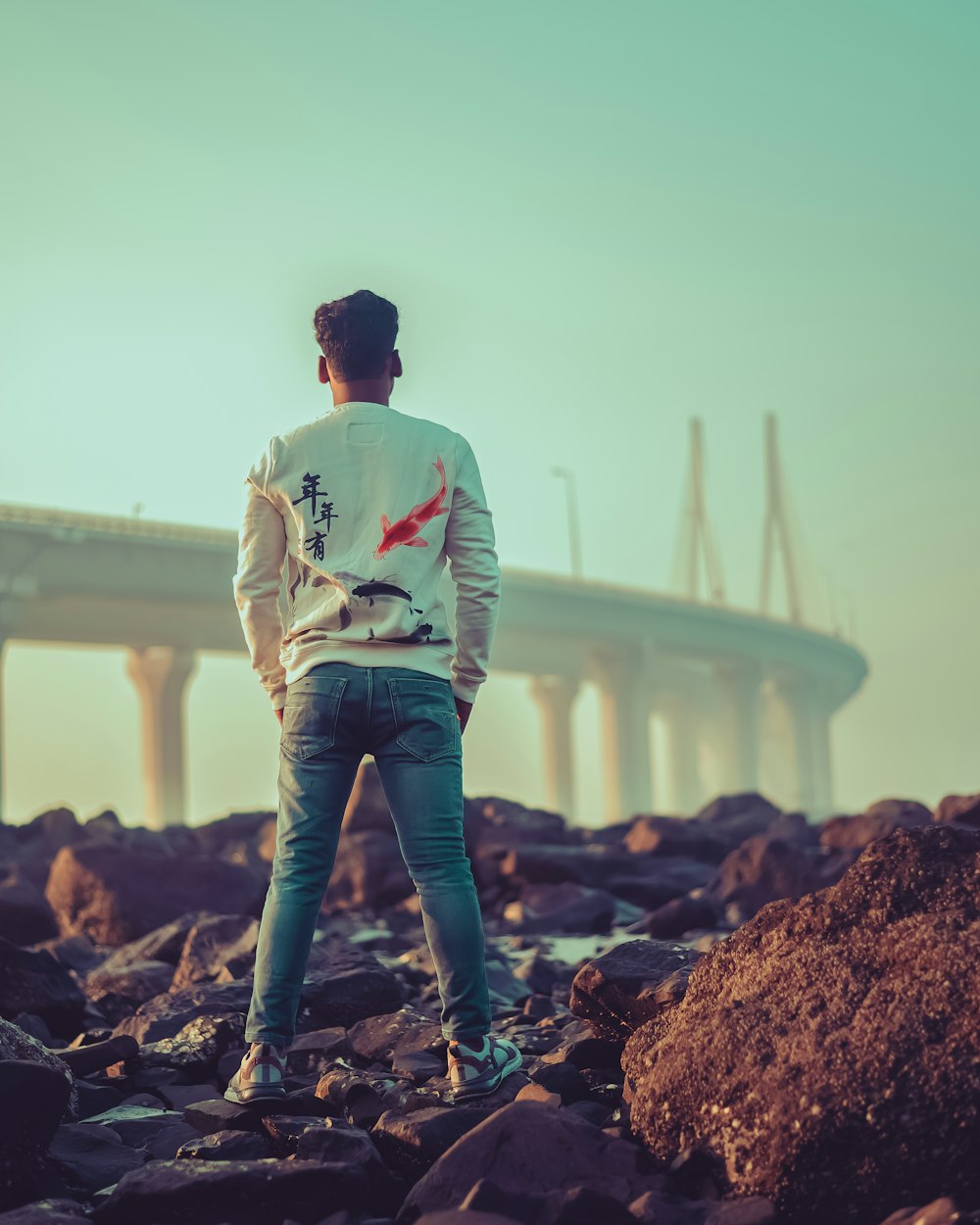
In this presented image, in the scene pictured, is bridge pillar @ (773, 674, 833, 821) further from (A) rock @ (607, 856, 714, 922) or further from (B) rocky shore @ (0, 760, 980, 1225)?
(B) rocky shore @ (0, 760, 980, 1225)

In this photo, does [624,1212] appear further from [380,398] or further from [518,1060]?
[380,398]

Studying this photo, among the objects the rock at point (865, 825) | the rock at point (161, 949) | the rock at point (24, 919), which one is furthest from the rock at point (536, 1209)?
the rock at point (865, 825)

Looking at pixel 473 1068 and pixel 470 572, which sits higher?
pixel 470 572

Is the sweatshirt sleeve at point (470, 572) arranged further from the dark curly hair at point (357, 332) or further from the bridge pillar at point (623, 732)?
the bridge pillar at point (623, 732)

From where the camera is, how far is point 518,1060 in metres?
3.88

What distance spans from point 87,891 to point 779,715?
61182mm

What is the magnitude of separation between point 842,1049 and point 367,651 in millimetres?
1488

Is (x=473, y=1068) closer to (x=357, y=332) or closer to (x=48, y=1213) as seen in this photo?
(x=48, y=1213)

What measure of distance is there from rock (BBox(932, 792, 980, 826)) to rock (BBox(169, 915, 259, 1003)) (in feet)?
13.4

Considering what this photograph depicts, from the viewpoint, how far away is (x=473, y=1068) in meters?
3.67

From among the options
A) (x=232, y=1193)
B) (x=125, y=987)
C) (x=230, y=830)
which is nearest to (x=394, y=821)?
(x=232, y=1193)

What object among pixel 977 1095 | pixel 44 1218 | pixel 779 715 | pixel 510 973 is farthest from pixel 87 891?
pixel 779 715

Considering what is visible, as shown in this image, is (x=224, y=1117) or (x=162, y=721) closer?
(x=224, y=1117)

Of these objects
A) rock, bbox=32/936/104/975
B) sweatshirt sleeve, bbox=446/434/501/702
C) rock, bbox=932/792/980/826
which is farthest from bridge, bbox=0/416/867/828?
sweatshirt sleeve, bbox=446/434/501/702
